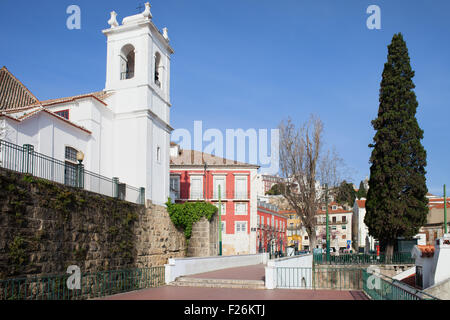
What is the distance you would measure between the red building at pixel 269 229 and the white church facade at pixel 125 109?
28.2 metres

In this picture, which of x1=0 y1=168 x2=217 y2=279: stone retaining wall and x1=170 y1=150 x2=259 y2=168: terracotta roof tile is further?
x1=170 y1=150 x2=259 y2=168: terracotta roof tile

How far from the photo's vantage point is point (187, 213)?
26891mm

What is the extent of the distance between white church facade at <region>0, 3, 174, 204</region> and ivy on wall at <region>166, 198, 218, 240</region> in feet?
2.88

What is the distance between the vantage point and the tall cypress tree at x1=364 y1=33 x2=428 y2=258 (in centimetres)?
2872

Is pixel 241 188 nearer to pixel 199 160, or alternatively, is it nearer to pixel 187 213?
pixel 199 160

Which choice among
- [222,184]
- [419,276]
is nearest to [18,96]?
[419,276]

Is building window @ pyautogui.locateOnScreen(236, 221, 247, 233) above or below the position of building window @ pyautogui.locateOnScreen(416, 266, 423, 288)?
above

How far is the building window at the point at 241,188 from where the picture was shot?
46594mm

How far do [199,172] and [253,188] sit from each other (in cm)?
604

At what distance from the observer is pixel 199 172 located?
46.7 metres

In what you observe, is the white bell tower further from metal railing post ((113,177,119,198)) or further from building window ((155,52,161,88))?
metal railing post ((113,177,119,198))

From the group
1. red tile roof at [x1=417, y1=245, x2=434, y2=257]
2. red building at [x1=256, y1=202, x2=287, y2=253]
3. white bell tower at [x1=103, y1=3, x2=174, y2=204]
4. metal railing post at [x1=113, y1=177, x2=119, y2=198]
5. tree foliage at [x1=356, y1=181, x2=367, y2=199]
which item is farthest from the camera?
tree foliage at [x1=356, y1=181, x2=367, y2=199]

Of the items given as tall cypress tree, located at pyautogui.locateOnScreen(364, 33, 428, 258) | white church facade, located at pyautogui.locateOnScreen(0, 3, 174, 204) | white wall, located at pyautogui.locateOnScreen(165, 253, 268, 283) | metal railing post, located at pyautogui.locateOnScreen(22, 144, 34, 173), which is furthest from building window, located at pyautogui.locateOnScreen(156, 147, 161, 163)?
tall cypress tree, located at pyautogui.locateOnScreen(364, 33, 428, 258)

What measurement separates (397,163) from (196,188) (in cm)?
2289
